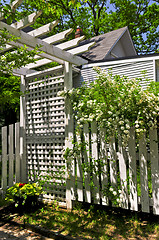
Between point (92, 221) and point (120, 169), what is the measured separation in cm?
84

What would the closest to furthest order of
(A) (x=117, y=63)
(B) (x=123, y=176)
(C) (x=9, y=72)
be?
(B) (x=123, y=176)
(C) (x=9, y=72)
(A) (x=117, y=63)

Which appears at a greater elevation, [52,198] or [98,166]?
[98,166]

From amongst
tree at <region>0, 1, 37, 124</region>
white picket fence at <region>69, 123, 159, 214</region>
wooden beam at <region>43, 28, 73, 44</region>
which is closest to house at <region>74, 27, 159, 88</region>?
tree at <region>0, 1, 37, 124</region>

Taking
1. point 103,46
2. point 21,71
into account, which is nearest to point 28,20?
point 21,71

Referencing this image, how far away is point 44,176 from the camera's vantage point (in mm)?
4062

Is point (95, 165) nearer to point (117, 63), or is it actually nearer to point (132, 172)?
point (132, 172)

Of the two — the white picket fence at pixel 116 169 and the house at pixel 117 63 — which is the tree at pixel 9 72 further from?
the house at pixel 117 63

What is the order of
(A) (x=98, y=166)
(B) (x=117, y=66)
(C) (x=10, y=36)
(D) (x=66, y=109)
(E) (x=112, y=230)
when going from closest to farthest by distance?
1. (E) (x=112, y=230)
2. (C) (x=10, y=36)
3. (A) (x=98, y=166)
4. (D) (x=66, y=109)
5. (B) (x=117, y=66)

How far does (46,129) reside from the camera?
13.7 feet

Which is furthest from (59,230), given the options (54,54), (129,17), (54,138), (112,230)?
(129,17)

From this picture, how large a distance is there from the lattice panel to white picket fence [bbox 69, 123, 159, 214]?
440mm

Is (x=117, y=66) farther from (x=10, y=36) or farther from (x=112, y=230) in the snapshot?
(x=112, y=230)

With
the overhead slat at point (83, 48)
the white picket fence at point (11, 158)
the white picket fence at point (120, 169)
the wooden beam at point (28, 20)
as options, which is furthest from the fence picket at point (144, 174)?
the white picket fence at point (11, 158)

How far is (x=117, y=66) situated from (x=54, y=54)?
505 centimetres
